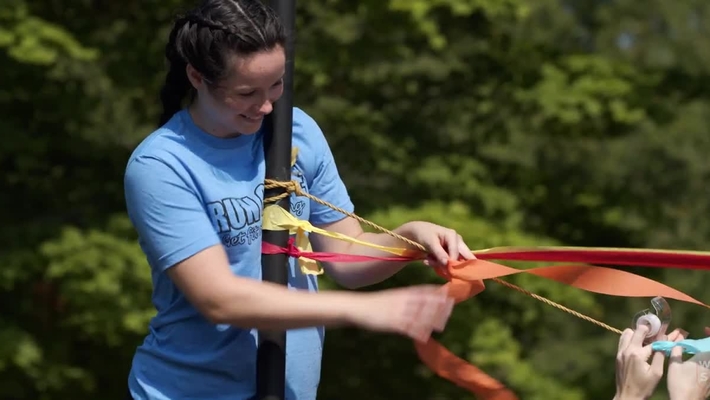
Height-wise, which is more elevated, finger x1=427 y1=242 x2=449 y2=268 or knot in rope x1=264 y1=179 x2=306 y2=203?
knot in rope x1=264 y1=179 x2=306 y2=203

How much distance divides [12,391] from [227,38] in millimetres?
6449

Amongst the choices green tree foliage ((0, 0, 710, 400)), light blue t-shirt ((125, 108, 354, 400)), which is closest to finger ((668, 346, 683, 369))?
light blue t-shirt ((125, 108, 354, 400))

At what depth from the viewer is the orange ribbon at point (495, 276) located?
2469 mm

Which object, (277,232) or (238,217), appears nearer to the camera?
(238,217)

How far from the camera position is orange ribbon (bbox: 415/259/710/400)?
8.10ft

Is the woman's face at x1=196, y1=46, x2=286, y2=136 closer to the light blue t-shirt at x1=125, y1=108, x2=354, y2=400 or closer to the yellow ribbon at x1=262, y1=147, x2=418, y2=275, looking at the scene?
the light blue t-shirt at x1=125, y1=108, x2=354, y2=400

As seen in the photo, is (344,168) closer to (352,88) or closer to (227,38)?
(352,88)

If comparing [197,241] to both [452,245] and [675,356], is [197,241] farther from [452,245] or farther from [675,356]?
[675,356]

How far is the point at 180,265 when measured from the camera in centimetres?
217

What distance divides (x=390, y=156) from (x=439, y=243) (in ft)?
21.7

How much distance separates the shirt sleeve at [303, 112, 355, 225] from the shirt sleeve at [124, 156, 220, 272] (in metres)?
0.46

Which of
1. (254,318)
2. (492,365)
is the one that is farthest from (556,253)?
(492,365)

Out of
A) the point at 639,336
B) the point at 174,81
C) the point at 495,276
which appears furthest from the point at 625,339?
the point at 174,81

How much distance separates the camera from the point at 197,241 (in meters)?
2.17
